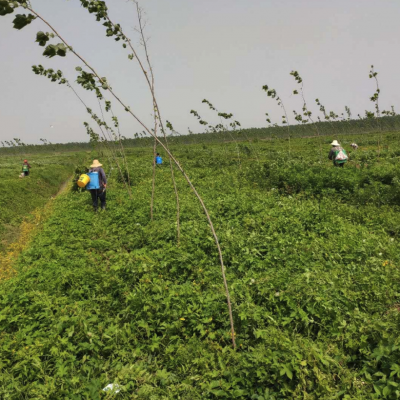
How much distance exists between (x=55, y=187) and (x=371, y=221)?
20.1 meters

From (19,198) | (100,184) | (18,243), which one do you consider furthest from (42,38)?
(19,198)

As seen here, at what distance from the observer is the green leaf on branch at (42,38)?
2.92 meters

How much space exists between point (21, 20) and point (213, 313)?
4.08m

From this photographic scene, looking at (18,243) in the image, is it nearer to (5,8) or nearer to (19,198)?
(19,198)

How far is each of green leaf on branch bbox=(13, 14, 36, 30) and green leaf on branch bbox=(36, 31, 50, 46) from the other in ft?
0.67

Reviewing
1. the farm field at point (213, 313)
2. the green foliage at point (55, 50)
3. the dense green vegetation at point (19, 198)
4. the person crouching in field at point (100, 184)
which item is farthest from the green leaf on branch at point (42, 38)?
the dense green vegetation at point (19, 198)

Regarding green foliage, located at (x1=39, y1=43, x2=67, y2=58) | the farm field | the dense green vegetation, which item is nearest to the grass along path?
the dense green vegetation

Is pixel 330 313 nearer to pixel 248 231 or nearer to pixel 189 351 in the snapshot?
pixel 189 351

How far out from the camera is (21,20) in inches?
105

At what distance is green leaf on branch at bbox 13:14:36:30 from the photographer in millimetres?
2671

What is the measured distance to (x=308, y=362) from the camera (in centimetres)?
268

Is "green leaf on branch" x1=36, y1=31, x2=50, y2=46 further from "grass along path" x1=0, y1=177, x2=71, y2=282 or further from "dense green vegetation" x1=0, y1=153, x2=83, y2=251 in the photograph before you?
"dense green vegetation" x1=0, y1=153, x2=83, y2=251

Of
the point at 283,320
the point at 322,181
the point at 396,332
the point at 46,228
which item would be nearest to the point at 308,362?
the point at 283,320

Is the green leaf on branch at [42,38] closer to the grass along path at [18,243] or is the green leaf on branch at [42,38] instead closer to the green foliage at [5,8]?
the green foliage at [5,8]
